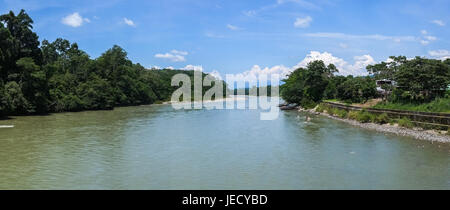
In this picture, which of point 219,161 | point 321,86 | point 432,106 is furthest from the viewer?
point 321,86

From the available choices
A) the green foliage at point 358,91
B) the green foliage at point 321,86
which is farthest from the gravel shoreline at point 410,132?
the green foliage at point 321,86

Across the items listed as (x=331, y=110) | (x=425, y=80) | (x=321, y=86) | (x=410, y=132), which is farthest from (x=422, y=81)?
(x=321, y=86)

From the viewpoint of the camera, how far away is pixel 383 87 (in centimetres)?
4231

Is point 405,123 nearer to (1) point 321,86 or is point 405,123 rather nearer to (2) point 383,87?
(2) point 383,87

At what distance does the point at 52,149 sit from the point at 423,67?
32.7m

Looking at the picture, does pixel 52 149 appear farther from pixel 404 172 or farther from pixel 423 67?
pixel 423 67

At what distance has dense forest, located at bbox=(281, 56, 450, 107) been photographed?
1296 inches

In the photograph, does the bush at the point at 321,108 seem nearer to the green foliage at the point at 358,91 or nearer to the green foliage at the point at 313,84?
the green foliage at the point at 358,91

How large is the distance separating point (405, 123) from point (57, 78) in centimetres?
5340

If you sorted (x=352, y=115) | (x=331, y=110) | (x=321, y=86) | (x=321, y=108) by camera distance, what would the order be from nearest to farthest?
(x=352, y=115) → (x=331, y=110) → (x=321, y=108) → (x=321, y=86)

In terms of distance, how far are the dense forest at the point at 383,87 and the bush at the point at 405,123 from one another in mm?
2934

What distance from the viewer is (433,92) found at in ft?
109
